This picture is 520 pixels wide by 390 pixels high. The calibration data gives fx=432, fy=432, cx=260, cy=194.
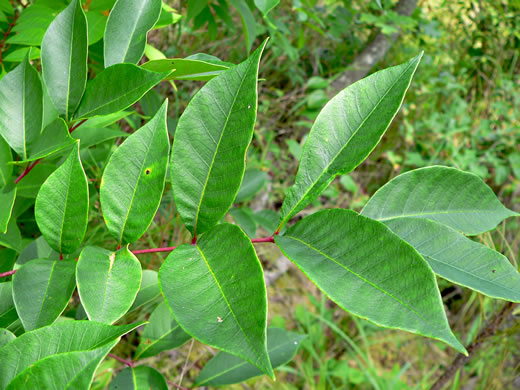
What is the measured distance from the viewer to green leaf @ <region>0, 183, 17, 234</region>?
0.35 meters

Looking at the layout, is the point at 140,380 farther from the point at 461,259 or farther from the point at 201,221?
the point at 461,259

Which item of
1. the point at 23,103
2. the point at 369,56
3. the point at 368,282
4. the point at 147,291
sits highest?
the point at 23,103

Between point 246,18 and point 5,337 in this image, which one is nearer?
point 5,337

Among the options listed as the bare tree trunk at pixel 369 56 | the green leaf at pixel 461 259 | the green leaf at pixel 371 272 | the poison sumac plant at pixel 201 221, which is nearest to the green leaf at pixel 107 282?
the poison sumac plant at pixel 201 221

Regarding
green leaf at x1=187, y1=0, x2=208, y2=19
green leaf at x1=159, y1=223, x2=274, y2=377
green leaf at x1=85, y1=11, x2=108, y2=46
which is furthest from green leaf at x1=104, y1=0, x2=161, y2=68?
green leaf at x1=187, y1=0, x2=208, y2=19

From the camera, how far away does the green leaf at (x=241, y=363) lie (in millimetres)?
564

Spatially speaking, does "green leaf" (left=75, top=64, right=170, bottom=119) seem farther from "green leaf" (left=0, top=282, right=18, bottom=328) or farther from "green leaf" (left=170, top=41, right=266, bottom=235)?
"green leaf" (left=0, top=282, right=18, bottom=328)

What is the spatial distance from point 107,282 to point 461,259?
0.88 ft

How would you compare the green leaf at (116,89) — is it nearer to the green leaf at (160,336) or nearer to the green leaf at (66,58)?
the green leaf at (66,58)

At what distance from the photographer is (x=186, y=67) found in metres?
0.38

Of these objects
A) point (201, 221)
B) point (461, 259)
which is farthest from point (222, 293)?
point (461, 259)

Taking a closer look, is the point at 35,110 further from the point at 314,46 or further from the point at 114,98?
the point at 314,46

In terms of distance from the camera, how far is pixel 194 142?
320 mm

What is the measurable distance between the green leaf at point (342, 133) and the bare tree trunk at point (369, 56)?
1983 millimetres
